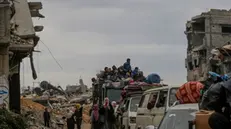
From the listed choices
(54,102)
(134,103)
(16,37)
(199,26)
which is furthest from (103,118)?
(54,102)

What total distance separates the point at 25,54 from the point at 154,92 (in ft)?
36.1

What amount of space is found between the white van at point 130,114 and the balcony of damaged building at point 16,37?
423 cm

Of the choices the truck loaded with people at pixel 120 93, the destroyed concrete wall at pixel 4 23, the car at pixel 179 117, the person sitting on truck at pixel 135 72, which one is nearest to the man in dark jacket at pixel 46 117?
the truck loaded with people at pixel 120 93

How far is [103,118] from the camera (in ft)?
73.3

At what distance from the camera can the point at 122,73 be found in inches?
1051

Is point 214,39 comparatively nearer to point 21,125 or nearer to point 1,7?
point 1,7

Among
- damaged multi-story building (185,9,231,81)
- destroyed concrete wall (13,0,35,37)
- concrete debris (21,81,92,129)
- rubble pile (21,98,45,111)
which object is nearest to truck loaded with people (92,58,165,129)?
destroyed concrete wall (13,0,35,37)

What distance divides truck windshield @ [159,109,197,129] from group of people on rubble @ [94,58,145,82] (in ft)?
55.4

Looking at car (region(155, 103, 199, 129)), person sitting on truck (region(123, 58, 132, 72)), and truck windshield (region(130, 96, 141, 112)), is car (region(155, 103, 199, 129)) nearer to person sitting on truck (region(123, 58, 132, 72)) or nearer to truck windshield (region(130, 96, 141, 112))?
truck windshield (region(130, 96, 141, 112))

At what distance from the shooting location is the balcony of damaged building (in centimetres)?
2030

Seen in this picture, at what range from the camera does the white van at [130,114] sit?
708 inches

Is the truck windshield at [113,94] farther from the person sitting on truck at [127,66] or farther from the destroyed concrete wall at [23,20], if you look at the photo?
the destroyed concrete wall at [23,20]

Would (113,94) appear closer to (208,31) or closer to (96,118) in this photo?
(96,118)

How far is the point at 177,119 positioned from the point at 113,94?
15510 mm
